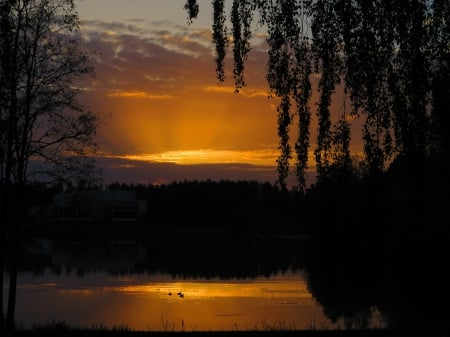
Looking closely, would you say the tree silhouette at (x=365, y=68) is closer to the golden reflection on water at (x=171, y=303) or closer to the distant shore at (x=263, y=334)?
the distant shore at (x=263, y=334)

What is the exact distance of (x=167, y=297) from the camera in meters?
47.8

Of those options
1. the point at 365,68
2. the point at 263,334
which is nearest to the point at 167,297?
the point at 263,334

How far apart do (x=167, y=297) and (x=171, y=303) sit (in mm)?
3143

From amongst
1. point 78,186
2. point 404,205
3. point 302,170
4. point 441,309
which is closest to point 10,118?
point 78,186

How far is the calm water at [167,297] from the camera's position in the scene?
3644 cm

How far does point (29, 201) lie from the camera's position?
83.7 feet

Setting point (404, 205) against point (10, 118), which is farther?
point (404, 205)

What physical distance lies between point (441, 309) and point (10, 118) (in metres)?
25.9

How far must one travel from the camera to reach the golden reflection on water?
36.1 metres

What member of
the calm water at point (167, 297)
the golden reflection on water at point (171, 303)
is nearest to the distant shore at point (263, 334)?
the calm water at point (167, 297)

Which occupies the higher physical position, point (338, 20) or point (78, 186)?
point (338, 20)

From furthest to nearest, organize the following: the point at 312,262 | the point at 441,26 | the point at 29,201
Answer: the point at 312,262 → the point at 29,201 → the point at 441,26

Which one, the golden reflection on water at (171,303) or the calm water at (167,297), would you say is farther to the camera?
the calm water at (167,297)

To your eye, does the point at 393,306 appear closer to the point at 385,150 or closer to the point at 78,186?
the point at 78,186
